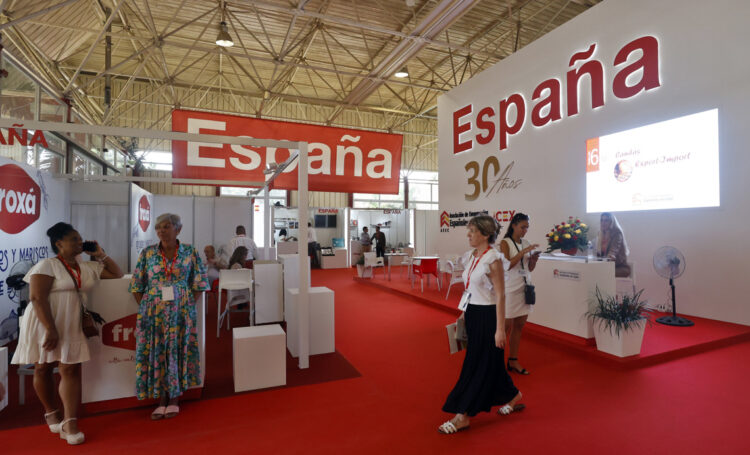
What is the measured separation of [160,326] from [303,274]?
4.39 ft

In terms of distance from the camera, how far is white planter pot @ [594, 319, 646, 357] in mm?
3705

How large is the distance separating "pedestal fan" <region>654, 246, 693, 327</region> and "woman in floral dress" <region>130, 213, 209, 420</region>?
540 centimetres

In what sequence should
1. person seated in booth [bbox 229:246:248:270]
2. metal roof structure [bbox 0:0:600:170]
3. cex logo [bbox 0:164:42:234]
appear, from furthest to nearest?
metal roof structure [bbox 0:0:600:170] < person seated in booth [bbox 229:246:248:270] < cex logo [bbox 0:164:42:234]

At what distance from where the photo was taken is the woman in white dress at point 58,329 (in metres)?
2.40

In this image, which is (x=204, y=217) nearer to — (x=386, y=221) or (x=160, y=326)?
(x=386, y=221)

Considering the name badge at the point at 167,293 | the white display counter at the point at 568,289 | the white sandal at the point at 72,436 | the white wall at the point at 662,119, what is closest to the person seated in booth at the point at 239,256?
the name badge at the point at 167,293

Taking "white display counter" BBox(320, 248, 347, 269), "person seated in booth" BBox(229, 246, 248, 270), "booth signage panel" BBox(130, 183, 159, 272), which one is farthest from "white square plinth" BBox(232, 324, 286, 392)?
"white display counter" BBox(320, 248, 347, 269)

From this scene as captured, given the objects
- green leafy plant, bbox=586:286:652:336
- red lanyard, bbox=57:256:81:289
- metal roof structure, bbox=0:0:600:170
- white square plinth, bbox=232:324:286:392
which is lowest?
white square plinth, bbox=232:324:286:392

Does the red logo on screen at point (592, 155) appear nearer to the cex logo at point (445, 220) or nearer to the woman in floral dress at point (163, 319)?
the cex logo at point (445, 220)

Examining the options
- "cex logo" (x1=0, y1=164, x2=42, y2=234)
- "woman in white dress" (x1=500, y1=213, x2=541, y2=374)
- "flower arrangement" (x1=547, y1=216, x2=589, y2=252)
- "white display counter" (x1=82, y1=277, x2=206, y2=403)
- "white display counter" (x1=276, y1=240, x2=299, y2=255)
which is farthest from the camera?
"white display counter" (x1=276, y1=240, x2=299, y2=255)

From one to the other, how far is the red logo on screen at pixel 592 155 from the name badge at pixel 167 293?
6145mm

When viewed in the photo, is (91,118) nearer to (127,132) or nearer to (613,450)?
(127,132)

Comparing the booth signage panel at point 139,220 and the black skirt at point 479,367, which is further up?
the booth signage panel at point 139,220

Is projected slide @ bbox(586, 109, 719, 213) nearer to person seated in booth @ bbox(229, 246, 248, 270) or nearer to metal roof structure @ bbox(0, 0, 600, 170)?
metal roof structure @ bbox(0, 0, 600, 170)
